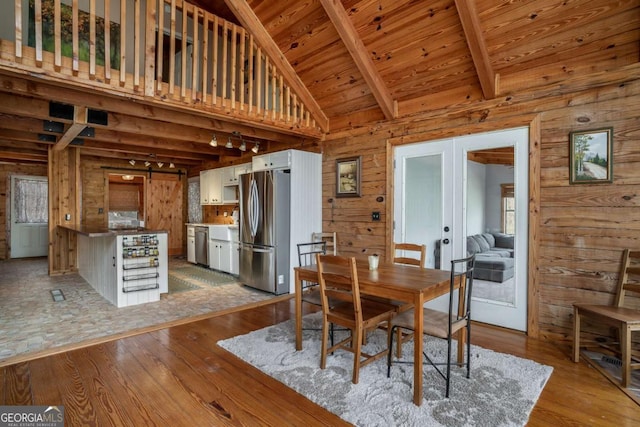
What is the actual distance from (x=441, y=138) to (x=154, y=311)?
3992 mm

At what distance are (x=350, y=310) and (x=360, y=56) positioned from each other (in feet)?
8.93

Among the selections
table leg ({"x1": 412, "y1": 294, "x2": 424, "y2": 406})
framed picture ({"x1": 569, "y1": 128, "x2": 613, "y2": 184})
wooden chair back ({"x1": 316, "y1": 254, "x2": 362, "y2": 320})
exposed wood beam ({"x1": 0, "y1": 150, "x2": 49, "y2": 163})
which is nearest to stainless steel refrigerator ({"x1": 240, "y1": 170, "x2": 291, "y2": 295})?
wooden chair back ({"x1": 316, "y1": 254, "x2": 362, "y2": 320})

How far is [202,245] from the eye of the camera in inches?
275

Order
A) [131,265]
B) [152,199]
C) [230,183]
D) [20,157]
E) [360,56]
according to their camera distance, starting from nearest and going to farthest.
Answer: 1. [360,56]
2. [131,265]
3. [230,183]
4. [20,157]
5. [152,199]

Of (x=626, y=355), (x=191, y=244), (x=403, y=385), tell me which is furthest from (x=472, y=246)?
(x=191, y=244)

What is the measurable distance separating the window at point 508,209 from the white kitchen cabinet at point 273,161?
2.88m

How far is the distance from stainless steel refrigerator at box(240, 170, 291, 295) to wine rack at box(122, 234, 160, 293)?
1334mm

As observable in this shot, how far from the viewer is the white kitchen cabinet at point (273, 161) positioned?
497 cm

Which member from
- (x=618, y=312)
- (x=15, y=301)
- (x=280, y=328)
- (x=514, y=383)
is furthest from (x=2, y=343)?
(x=618, y=312)

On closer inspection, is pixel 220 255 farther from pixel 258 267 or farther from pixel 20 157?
pixel 20 157

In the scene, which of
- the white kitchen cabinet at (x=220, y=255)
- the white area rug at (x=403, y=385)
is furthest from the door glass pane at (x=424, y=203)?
the white kitchen cabinet at (x=220, y=255)

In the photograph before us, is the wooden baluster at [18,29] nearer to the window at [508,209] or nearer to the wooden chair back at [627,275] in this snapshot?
the window at [508,209]

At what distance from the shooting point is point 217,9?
16.5 ft

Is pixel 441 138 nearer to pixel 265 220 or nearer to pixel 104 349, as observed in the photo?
pixel 265 220
